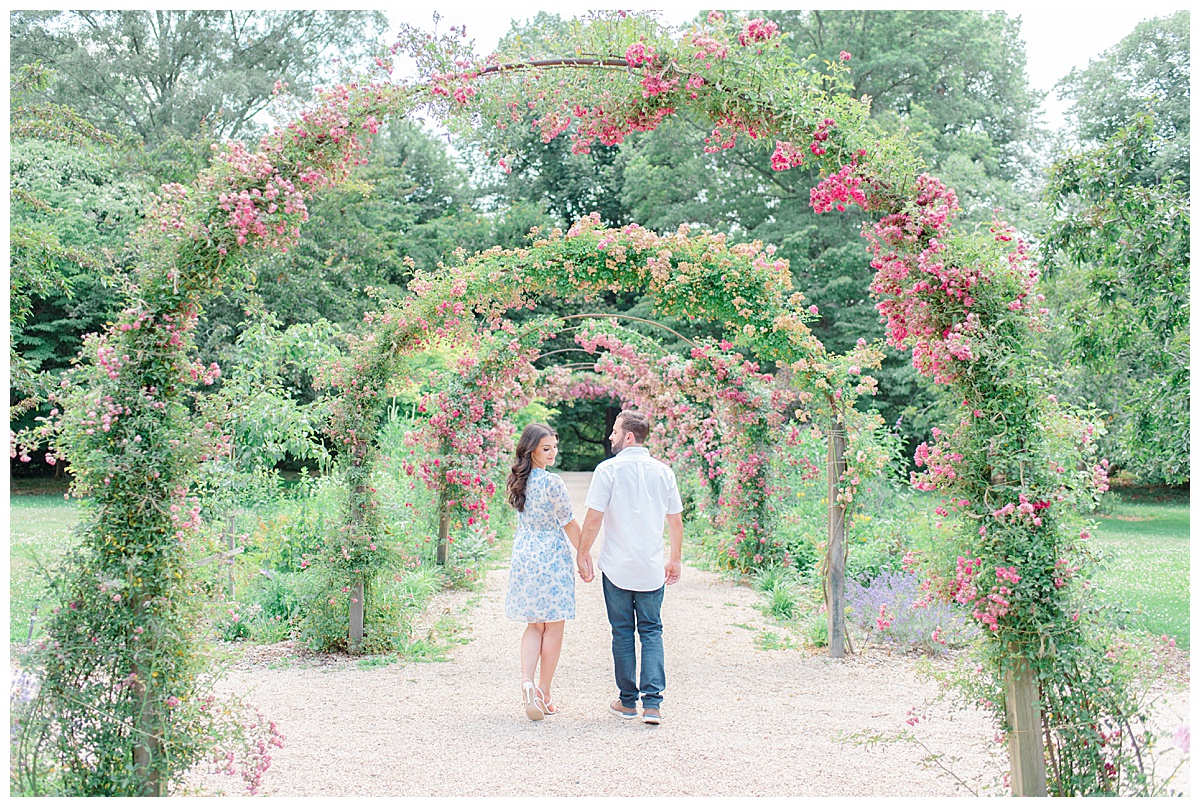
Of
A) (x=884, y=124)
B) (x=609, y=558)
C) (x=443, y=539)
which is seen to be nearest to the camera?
(x=609, y=558)

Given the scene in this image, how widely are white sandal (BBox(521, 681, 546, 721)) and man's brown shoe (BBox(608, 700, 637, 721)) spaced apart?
37 centimetres

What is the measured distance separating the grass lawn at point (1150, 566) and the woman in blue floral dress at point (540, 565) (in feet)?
7.46

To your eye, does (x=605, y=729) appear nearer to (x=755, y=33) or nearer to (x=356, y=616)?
(x=356, y=616)

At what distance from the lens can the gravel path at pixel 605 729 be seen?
3.29m

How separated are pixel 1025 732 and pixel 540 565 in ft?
7.07

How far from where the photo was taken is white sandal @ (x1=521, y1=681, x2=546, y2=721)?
160 inches

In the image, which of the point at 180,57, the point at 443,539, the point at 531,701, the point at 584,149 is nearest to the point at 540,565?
the point at 531,701

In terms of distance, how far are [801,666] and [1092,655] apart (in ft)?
8.71

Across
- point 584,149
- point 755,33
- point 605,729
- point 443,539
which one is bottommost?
point 605,729

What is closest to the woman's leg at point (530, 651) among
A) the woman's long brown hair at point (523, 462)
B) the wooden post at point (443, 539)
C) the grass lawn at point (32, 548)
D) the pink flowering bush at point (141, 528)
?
the woman's long brown hair at point (523, 462)

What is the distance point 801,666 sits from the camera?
17.4 ft

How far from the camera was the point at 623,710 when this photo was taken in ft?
13.5

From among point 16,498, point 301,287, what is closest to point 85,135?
point 301,287

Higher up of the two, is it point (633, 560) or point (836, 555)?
point (633, 560)
